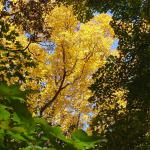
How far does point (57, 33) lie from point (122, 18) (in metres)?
13.9

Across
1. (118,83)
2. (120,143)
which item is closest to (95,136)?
(120,143)

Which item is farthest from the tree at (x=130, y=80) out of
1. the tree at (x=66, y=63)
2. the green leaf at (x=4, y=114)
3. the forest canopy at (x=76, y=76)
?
the tree at (x=66, y=63)

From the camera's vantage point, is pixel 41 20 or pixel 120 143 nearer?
pixel 120 143

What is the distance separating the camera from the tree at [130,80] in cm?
1035

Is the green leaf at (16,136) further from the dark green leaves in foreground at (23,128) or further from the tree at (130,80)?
the tree at (130,80)

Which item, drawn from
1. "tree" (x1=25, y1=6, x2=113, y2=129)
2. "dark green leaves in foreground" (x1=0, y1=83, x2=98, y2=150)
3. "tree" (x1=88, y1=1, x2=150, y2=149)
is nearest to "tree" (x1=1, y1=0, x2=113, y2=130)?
"tree" (x1=25, y1=6, x2=113, y2=129)

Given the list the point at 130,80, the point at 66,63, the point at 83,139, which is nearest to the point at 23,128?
the point at 83,139

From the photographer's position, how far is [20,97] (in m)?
1.31

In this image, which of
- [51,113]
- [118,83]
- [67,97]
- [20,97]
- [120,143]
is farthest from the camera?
[67,97]

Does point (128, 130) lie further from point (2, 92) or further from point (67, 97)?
point (67, 97)

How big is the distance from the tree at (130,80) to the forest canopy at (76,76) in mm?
24

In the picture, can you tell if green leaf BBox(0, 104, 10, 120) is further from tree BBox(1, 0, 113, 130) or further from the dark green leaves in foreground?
tree BBox(1, 0, 113, 130)

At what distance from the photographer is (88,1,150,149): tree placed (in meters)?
10.4

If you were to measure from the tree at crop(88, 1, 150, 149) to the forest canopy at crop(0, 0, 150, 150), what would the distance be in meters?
0.02
